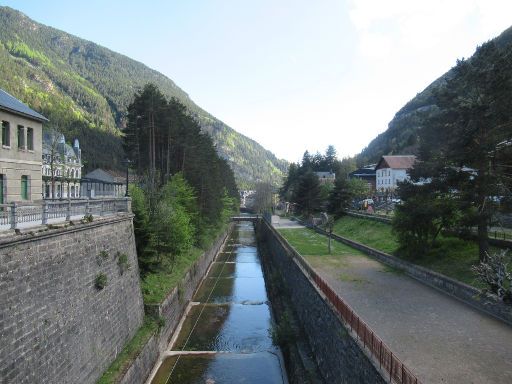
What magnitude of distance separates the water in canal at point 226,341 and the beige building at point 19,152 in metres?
10.8

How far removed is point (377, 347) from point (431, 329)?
4.20 metres

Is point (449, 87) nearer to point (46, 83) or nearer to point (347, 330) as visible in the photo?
point (347, 330)

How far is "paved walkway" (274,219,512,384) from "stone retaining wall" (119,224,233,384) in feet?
28.0

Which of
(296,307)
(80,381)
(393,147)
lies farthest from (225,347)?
(393,147)

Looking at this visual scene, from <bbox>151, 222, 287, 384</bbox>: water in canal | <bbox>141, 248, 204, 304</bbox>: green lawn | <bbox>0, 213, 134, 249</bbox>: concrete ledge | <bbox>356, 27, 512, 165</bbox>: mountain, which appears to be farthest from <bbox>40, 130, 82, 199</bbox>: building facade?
<bbox>356, 27, 512, 165</bbox>: mountain

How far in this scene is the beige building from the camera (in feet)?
63.9

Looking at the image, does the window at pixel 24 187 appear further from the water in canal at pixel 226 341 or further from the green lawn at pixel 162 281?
the water in canal at pixel 226 341

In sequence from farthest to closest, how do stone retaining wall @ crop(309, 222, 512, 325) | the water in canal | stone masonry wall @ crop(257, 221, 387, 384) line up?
1. the water in canal
2. stone retaining wall @ crop(309, 222, 512, 325)
3. stone masonry wall @ crop(257, 221, 387, 384)

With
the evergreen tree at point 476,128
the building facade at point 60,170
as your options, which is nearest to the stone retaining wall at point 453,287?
the evergreen tree at point 476,128

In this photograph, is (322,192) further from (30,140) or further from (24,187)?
(24,187)

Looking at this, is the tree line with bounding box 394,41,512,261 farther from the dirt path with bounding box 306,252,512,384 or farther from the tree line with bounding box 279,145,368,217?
the tree line with bounding box 279,145,368,217

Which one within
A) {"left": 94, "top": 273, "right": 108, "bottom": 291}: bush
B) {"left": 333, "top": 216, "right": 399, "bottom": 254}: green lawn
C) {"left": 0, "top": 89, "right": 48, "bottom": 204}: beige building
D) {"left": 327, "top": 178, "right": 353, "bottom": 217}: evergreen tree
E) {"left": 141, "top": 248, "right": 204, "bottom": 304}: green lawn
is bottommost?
{"left": 141, "top": 248, "right": 204, "bottom": 304}: green lawn

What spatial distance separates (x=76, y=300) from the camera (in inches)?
523

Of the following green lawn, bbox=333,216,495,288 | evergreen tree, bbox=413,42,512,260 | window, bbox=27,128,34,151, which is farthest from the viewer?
window, bbox=27,128,34,151
